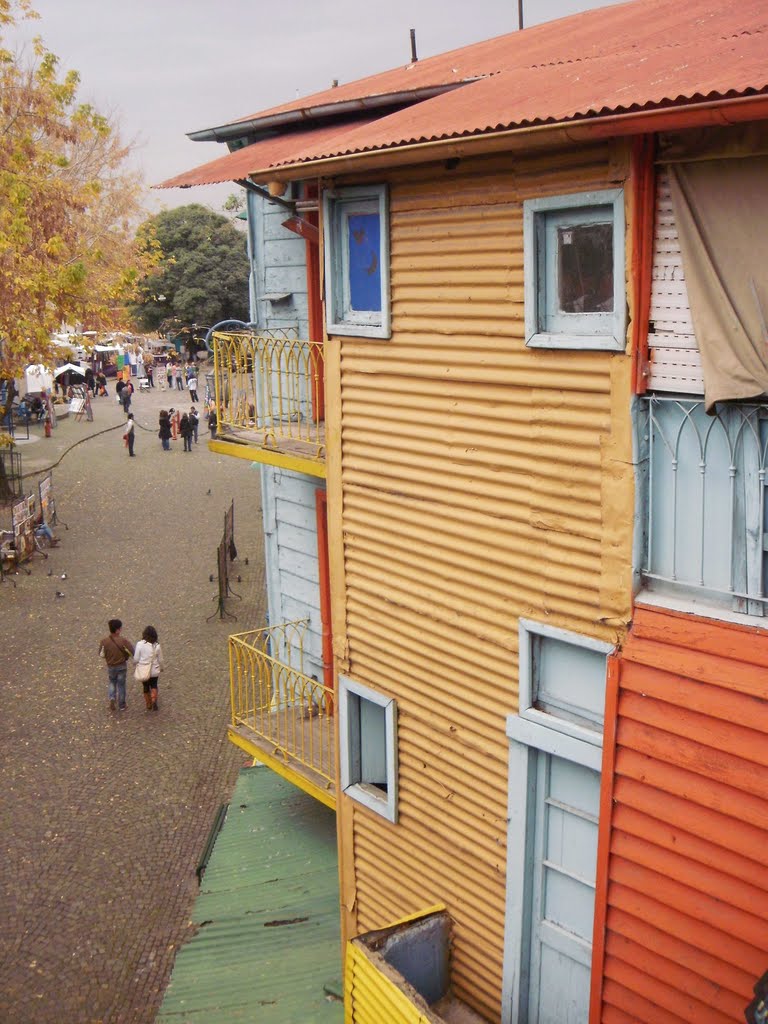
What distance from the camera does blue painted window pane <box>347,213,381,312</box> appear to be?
6906 millimetres

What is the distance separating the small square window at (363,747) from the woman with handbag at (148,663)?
7628 millimetres

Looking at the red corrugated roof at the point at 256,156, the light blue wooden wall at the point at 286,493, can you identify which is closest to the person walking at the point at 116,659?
the light blue wooden wall at the point at 286,493

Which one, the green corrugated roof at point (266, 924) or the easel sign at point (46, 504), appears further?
the easel sign at point (46, 504)

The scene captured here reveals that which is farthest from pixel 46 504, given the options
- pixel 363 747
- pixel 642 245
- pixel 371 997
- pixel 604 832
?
pixel 642 245

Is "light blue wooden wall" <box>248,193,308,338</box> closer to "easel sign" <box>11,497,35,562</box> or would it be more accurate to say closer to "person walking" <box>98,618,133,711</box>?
"person walking" <box>98,618,133,711</box>

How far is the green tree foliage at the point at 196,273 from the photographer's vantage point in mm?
56812

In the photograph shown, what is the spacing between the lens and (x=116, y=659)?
583 inches

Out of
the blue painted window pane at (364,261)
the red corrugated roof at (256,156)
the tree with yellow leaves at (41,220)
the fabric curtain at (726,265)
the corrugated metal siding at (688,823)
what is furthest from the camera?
the tree with yellow leaves at (41,220)

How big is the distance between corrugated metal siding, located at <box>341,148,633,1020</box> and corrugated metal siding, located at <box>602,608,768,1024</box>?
0.45 meters

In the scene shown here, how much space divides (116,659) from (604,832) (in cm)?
1071

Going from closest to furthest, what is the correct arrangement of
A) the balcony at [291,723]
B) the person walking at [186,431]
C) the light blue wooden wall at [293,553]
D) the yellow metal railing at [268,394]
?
the yellow metal railing at [268,394], the balcony at [291,723], the light blue wooden wall at [293,553], the person walking at [186,431]

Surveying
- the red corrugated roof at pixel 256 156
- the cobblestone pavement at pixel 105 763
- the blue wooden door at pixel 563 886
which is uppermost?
the red corrugated roof at pixel 256 156

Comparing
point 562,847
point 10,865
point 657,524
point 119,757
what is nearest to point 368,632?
point 562,847

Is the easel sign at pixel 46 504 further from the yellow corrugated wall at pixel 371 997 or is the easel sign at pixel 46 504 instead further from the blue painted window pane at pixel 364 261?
the yellow corrugated wall at pixel 371 997
